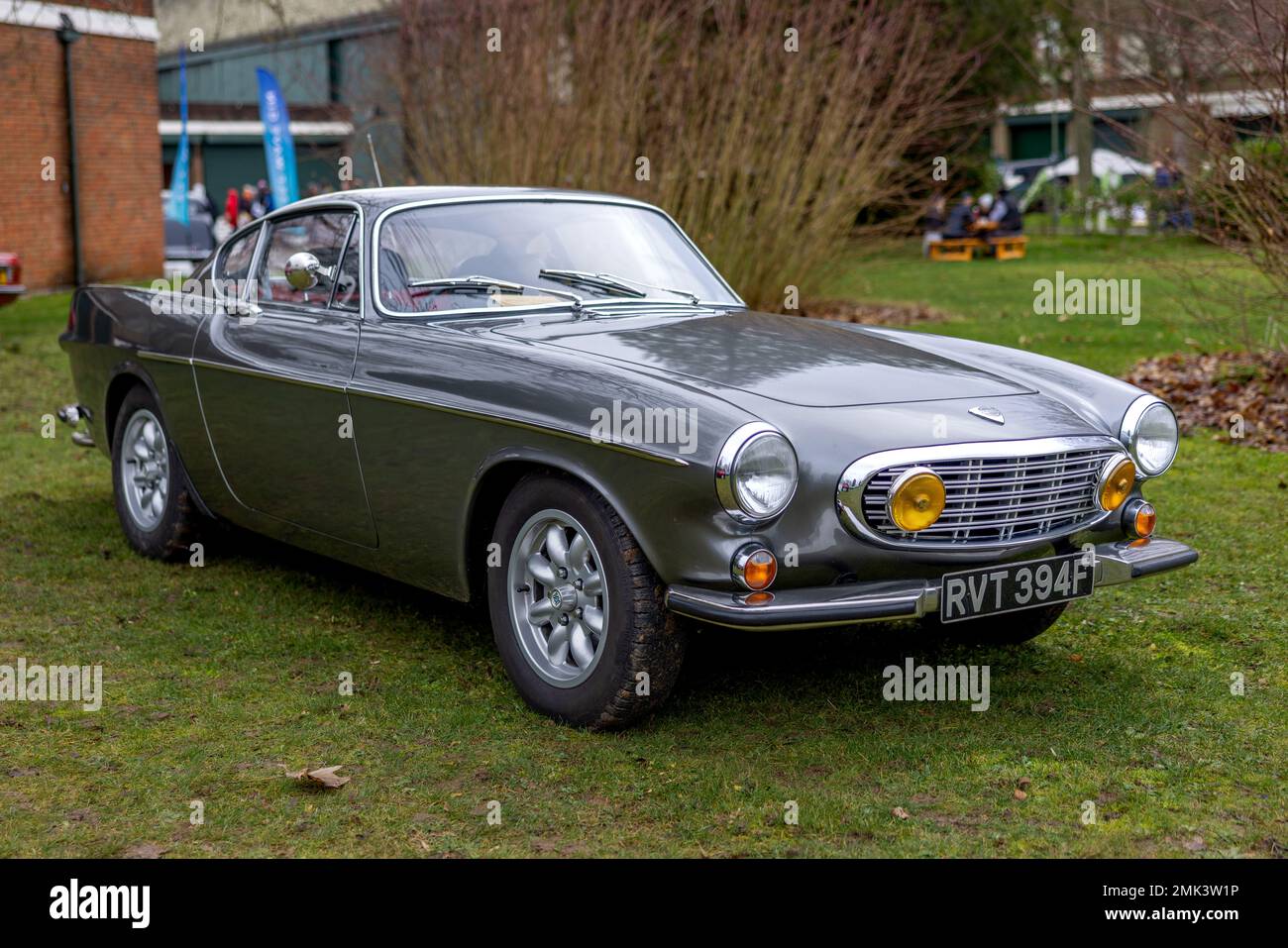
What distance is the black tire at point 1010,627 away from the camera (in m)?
4.96

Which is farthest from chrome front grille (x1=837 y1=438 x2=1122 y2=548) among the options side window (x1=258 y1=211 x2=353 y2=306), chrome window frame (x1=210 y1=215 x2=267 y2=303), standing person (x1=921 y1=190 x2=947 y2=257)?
standing person (x1=921 y1=190 x2=947 y2=257)

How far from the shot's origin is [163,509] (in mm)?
6195

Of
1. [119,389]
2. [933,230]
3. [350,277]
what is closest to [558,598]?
[350,277]

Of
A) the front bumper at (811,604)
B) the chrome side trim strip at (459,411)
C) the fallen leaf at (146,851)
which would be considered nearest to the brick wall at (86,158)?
the chrome side trim strip at (459,411)

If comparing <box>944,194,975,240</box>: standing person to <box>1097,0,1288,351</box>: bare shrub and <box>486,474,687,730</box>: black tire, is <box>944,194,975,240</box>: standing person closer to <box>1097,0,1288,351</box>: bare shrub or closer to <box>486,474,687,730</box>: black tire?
<box>1097,0,1288,351</box>: bare shrub

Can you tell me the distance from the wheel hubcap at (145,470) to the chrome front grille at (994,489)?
11.4ft

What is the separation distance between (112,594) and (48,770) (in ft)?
6.15

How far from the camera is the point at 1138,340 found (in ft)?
43.7

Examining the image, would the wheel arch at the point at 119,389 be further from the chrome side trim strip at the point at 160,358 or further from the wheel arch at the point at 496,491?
the wheel arch at the point at 496,491

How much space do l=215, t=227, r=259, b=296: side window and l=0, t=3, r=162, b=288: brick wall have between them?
46.0 ft

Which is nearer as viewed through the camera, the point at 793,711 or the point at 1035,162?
the point at 793,711
